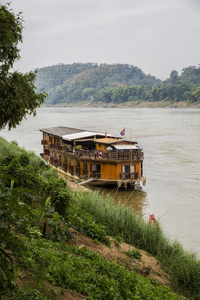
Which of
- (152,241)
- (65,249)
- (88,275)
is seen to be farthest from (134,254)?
(88,275)

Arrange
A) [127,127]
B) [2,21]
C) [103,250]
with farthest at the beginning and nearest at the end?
[127,127], [2,21], [103,250]

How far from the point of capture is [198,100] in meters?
157

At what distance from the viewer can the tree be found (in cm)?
1241

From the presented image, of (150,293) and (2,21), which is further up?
(2,21)

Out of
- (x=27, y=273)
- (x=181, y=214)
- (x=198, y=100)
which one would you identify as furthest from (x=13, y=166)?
(x=198, y=100)

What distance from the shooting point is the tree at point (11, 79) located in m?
12.4

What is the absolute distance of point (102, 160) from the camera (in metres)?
29.1

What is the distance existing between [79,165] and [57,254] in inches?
972

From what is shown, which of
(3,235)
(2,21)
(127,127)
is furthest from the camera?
(127,127)

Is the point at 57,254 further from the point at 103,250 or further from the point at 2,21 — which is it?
the point at 2,21

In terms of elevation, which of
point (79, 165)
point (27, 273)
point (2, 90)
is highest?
point (2, 90)

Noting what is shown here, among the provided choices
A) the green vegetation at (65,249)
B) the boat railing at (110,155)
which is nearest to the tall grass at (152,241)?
the green vegetation at (65,249)

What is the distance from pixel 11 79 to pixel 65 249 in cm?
724

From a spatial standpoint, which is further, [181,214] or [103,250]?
[181,214]
